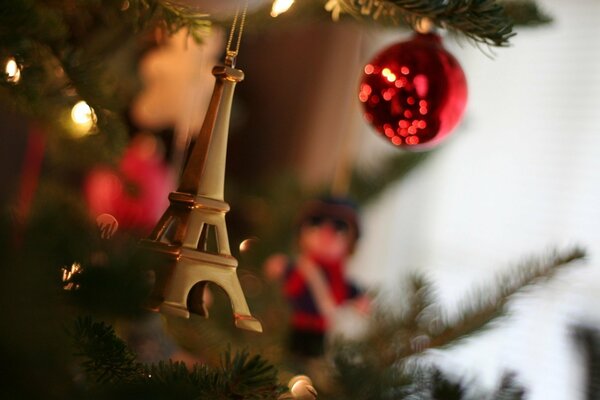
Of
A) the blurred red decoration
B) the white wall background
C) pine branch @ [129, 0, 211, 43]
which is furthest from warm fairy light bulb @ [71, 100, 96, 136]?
the white wall background

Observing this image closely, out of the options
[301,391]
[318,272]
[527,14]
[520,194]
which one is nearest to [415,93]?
[527,14]

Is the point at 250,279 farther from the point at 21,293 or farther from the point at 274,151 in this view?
the point at 274,151

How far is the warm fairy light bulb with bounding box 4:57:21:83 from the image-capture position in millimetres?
487

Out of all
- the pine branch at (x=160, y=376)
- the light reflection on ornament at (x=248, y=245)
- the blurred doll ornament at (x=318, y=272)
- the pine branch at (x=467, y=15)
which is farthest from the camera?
the blurred doll ornament at (x=318, y=272)

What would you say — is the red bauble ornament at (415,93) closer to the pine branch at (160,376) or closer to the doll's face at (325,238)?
the pine branch at (160,376)

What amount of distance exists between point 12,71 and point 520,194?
1.16 m

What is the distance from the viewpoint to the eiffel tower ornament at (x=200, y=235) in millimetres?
416

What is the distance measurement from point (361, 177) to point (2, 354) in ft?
2.25

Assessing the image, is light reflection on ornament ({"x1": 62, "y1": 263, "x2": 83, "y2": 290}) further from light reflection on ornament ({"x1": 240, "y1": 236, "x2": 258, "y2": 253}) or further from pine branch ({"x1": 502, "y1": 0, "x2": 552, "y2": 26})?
light reflection on ornament ({"x1": 240, "y1": 236, "x2": 258, "y2": 253})

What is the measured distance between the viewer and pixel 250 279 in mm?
922

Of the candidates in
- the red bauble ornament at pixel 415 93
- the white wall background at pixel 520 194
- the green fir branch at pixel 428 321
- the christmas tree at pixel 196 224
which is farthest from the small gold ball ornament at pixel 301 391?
the white wall background at pixel 520 194

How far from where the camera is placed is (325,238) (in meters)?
1.03

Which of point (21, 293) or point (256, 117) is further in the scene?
point (256, 117)

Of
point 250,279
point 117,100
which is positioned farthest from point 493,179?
point 117,100
